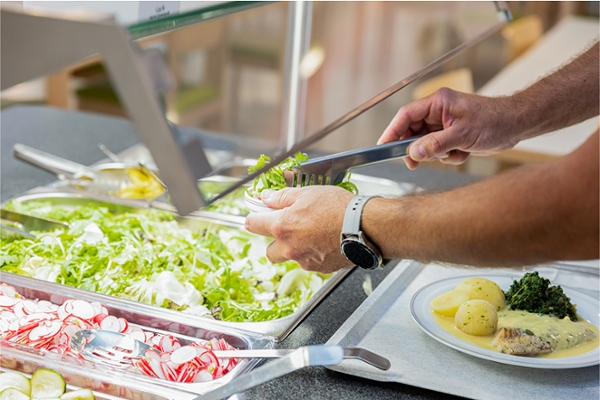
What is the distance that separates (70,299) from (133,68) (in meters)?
0.62

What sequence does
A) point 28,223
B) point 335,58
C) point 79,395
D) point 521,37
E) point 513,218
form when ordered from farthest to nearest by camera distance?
point 335,58
point 521,37
point 28,223
point 79,395
point 513,218

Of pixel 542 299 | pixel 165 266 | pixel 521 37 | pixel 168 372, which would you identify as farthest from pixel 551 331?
pixel 521 37

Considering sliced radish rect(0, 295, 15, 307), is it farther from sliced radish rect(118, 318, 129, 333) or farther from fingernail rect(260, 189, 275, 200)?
fingernail rect(260, 189, 275, 200)

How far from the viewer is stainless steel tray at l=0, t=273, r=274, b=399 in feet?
2.90

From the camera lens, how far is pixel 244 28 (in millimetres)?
5977

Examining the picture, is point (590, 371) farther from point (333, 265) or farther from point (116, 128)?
point (116, 128)

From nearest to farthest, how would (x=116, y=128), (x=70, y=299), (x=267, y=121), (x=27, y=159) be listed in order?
1. (x=70, y=299)
2. (x=27, y=159)
3. (x=116, y=128)
4. (x=267, y=121)

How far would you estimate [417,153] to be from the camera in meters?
1.18

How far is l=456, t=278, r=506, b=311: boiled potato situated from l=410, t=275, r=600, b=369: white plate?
62mm

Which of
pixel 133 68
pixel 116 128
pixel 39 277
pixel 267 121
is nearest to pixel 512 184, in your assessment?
pixel 133 68

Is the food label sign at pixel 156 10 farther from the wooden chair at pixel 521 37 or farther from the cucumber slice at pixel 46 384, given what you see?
the wooden chair at pixel 521 37

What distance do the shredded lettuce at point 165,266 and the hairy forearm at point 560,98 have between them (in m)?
0.50

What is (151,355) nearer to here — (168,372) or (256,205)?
(168,372)

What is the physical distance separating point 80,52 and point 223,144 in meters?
1.46
